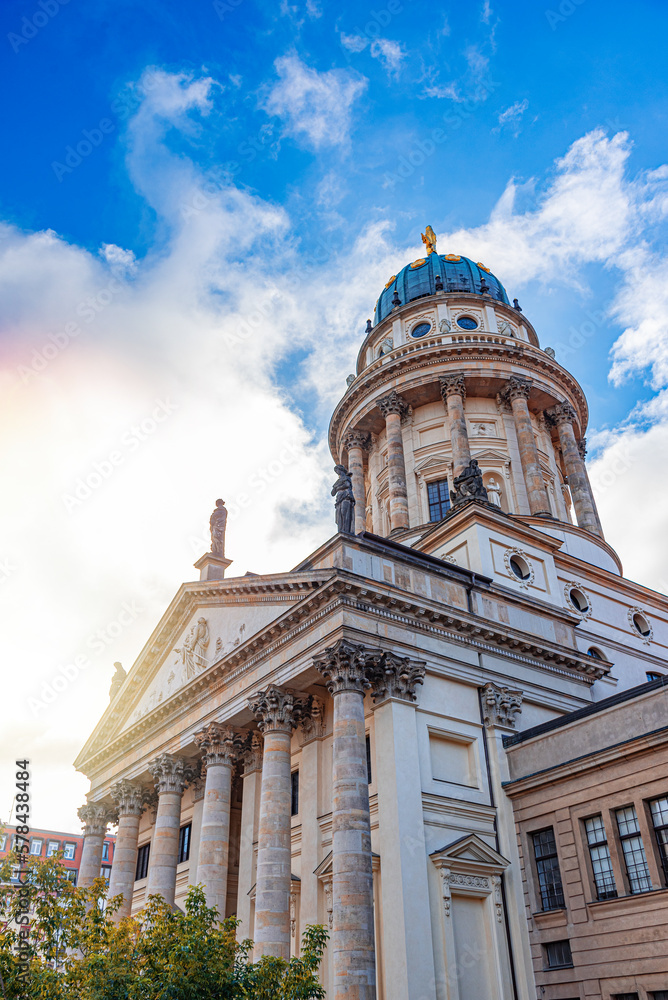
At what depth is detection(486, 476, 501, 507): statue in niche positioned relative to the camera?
4078cm

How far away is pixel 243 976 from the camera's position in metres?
16.4

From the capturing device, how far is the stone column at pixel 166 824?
2973cm

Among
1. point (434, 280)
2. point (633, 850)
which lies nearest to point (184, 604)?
point (633, 850)

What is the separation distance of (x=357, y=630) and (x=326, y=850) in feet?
22.1

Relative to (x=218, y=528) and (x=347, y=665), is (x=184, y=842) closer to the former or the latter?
(x=218, y=528)

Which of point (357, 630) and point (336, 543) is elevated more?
point (336, 543)

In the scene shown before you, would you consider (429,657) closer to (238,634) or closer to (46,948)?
(238,634)

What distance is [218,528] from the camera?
3716 cm

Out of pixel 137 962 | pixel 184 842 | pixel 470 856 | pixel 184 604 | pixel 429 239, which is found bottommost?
pixel 137 962

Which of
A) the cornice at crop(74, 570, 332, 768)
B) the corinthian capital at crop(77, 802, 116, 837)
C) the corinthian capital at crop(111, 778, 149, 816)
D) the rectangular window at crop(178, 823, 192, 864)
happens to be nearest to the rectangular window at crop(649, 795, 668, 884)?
the cornice at crop(74, 570, 332, 768)

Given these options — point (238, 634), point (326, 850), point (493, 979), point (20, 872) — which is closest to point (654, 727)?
point (493, 979)

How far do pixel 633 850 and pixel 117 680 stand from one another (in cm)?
2755

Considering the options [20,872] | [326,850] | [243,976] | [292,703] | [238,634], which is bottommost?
[243,976]

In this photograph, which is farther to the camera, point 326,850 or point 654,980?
point 326,850
